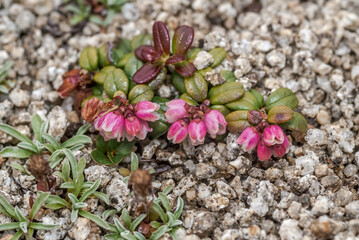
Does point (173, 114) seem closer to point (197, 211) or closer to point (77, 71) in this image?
point (197, 211)

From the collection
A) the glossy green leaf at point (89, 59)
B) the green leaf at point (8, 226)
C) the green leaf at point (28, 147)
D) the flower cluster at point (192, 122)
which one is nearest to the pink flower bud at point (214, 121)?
the flower cluster at point (192, 122)

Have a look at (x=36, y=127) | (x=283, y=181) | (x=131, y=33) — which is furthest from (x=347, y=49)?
(x=36, y=127)

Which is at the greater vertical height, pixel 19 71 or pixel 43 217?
pixel 19 71

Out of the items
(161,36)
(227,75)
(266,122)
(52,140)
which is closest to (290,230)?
(266,122)

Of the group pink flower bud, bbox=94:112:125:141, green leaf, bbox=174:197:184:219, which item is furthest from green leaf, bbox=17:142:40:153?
green leaf, bbox=174:197:184:219

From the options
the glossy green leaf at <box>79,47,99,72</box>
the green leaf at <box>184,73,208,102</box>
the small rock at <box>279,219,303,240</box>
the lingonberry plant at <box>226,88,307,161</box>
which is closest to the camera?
the small rock at <box>279,219,303,240</box>

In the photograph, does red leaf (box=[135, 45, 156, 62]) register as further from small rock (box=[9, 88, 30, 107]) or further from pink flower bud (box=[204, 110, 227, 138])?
small rock (box=[9, 88, 30, 107])
